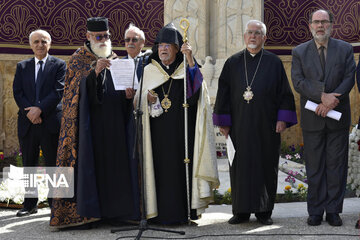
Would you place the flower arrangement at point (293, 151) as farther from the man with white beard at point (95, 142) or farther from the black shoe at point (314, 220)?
the man with white beard at point (95, 142)

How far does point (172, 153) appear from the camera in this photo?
5.06 metres

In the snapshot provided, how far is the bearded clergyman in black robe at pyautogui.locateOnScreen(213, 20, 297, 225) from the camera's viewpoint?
5.06m

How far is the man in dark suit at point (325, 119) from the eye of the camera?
4.97 meters

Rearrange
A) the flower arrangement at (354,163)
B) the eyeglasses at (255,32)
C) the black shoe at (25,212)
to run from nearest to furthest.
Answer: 1. the eyeglasses at (255,32)
2. the flower arrangement at (354,163)
3. the black shoe at (25,212)

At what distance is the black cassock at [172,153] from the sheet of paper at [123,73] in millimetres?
382

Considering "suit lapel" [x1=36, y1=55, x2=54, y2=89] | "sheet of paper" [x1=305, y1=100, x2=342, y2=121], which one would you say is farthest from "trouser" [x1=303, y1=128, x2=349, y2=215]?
"suit lapel" [x1=36, y1=55, x2=54, y2=89]

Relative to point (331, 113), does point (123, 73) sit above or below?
above

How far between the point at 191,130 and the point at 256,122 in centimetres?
61

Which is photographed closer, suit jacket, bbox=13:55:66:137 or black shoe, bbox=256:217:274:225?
black shoe, bbox=256:217:274:225

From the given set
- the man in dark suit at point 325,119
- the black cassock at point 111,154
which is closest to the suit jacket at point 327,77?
the man in dark suit at point 325,119

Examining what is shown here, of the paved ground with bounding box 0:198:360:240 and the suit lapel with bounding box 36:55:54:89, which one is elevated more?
the suit lapel with bounding box 36:55:54:89

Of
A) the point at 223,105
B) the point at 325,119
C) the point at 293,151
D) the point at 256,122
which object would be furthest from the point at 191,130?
the point at 293,151

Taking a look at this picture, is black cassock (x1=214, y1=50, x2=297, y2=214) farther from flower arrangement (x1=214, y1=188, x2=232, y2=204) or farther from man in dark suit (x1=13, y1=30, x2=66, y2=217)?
man in dark suit (x1=13, y1=30, x2=66, y2=217)

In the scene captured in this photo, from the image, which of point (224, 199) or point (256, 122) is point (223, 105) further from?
point (224, 199)
